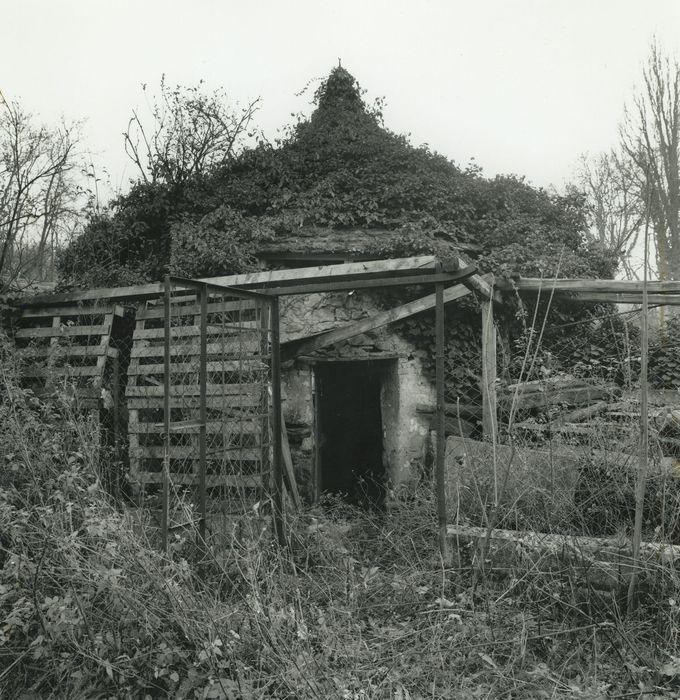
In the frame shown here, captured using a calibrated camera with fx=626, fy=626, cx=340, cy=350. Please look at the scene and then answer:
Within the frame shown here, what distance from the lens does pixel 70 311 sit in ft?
26.9

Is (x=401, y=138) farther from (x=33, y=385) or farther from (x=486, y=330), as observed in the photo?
(x=33, y=385)

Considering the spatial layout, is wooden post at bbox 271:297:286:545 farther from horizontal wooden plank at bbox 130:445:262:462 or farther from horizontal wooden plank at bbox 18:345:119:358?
horizontal wooden plank at bbox 18:345:119:358

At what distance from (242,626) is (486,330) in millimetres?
5002

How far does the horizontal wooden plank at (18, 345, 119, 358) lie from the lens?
7.83 meters

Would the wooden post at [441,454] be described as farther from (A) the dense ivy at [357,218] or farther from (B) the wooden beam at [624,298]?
(B) the wooden beam at [624,298]

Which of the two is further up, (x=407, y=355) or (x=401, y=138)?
(x=401, y=138)

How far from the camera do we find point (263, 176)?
10484mm

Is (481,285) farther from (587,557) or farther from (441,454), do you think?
(587,557)

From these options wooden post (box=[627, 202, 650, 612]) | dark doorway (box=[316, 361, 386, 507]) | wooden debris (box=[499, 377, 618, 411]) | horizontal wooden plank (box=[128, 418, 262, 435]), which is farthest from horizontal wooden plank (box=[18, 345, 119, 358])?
wooden post (box=[627, 202, 650, 612])

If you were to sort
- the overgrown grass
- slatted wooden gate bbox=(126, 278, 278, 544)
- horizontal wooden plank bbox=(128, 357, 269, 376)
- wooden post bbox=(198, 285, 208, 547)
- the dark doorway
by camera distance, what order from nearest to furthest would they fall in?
the overgrown grass, wooden post bbox=(198, 285, 208, 547), horizontal wooden plank bbox=(128, 357, 269, 376), slatted wooden gate bbox=(126, 278, 278, 544), the dark doorway

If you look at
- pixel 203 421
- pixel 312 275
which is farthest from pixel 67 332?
pixel 203 421

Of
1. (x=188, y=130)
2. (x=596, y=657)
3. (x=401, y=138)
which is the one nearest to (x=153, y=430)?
(x=596, y=657)

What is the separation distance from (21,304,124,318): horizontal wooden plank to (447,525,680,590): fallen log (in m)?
5.58

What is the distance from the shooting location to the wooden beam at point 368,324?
7.45 m
